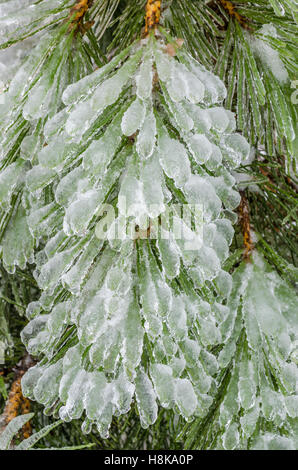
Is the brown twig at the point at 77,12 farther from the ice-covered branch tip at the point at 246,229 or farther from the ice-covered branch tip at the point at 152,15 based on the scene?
the ice-covered branch tip at the point at 246,229

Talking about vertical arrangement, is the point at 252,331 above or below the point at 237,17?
below

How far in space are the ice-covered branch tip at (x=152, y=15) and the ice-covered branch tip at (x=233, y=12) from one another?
14 centimetres

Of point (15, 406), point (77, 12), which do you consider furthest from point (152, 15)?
point (15, 406)

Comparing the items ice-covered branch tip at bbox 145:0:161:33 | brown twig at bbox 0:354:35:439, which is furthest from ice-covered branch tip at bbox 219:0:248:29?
brown twig at bbox 0:354:35:439

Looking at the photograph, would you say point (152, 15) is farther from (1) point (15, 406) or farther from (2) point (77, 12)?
(1) point (15, 406)

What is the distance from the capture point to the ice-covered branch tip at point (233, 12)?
23.3 inches

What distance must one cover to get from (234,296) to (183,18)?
1.26 feet

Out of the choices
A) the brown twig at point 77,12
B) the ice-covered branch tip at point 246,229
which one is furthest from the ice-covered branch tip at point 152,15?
the ice-covered branch tip at point 246,229

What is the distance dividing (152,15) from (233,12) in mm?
163

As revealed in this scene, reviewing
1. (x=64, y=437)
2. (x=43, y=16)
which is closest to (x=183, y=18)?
(x=43, y=16)

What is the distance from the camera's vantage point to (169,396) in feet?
1.40

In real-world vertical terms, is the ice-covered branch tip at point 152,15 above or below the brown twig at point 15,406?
above

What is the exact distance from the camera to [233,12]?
1.97 feet

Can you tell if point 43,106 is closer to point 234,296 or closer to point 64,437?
point 234,296
